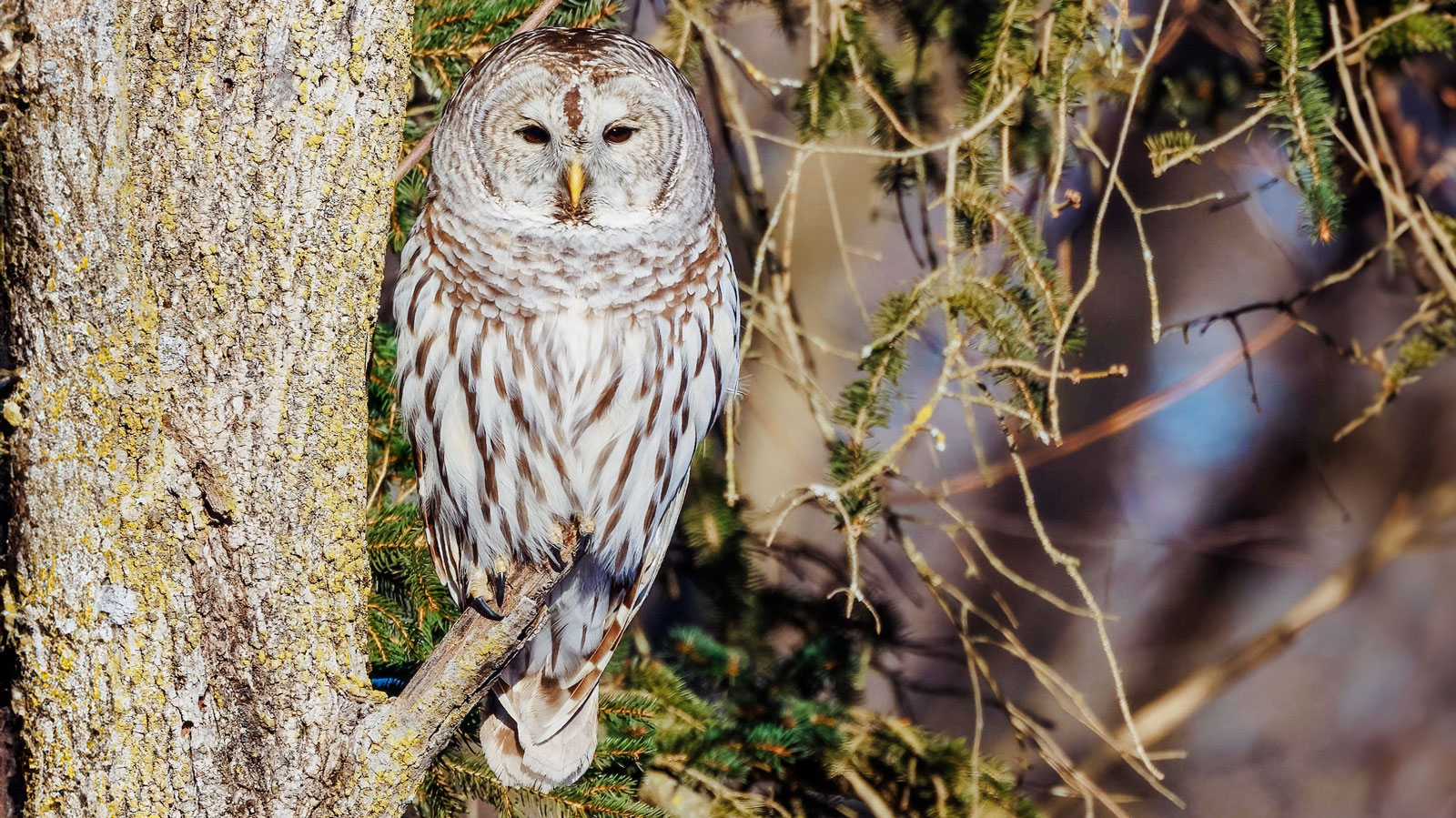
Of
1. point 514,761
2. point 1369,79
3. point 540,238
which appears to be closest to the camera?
point 540,238

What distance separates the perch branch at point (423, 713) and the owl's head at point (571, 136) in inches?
36.9

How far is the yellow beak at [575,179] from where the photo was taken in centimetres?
238

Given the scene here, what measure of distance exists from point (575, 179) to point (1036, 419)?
116cm

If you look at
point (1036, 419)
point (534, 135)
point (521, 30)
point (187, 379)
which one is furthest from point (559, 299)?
point (1036, 419)

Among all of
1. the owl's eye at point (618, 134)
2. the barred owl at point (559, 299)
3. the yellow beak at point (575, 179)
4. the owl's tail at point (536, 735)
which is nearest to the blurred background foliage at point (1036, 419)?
the owl's tail at point (536, 735)

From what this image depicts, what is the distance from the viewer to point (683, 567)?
4250mm

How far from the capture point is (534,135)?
2445mm

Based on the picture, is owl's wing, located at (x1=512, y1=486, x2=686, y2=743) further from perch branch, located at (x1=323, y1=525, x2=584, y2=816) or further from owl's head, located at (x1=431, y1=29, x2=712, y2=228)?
perch branch, located at (x1=323, y1=525, x2=584, y2=816)

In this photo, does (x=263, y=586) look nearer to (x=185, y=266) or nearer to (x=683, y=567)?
(x=185, y=266)

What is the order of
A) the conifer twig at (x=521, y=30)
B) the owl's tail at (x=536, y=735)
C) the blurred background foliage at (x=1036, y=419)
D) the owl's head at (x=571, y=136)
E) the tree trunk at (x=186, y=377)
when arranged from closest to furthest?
the tree trunk at (x=186, y=377), the owl's head at (x=571, y=136), the conifer twig at (x=521, y=30), the owl's tail at (x=536, y=735), the blurred background foliage at (x=1036, y=419)

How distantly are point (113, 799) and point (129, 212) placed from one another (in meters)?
0.96

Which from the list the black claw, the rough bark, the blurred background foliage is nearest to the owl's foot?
the black claw

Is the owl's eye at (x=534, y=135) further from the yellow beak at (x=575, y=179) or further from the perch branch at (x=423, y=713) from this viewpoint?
the perch branch at (x=423, y=713)

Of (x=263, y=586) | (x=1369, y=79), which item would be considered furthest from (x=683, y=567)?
(x=1369, y=79)
